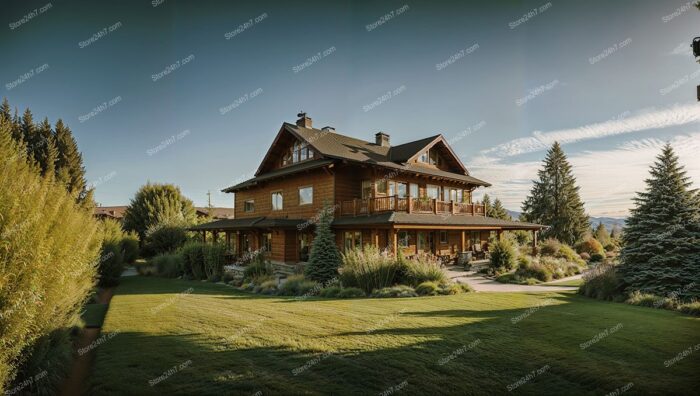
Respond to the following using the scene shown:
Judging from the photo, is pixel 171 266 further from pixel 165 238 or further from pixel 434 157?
pixel 434 157

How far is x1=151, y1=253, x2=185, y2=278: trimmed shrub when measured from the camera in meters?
21.8

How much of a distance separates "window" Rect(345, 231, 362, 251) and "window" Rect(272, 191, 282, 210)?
631 cm

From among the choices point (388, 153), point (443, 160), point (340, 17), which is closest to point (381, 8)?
point (340, 17)

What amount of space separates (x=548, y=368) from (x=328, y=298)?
8436 millimetres

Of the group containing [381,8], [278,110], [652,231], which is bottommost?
[652,231]

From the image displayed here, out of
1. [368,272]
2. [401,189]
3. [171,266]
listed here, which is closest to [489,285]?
[368,272]

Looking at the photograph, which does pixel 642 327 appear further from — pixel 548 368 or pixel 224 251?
pixel 224 251

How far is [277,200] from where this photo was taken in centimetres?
2478

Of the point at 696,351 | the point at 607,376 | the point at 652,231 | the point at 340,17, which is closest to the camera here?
the point at 607,376

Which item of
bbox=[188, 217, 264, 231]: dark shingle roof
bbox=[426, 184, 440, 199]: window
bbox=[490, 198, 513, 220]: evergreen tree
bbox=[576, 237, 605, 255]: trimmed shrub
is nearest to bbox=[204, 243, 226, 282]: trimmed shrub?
bbox=[188, 217, 264, 231]: dark shingle roof

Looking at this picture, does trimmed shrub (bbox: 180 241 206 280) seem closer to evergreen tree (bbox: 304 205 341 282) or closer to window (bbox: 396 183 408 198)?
evergreen tree (bbox: 304 205 341 282)

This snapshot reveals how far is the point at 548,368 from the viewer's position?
16.9 feet

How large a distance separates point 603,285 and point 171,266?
77.3 ft

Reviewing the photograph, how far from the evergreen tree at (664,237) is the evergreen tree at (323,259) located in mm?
12114
